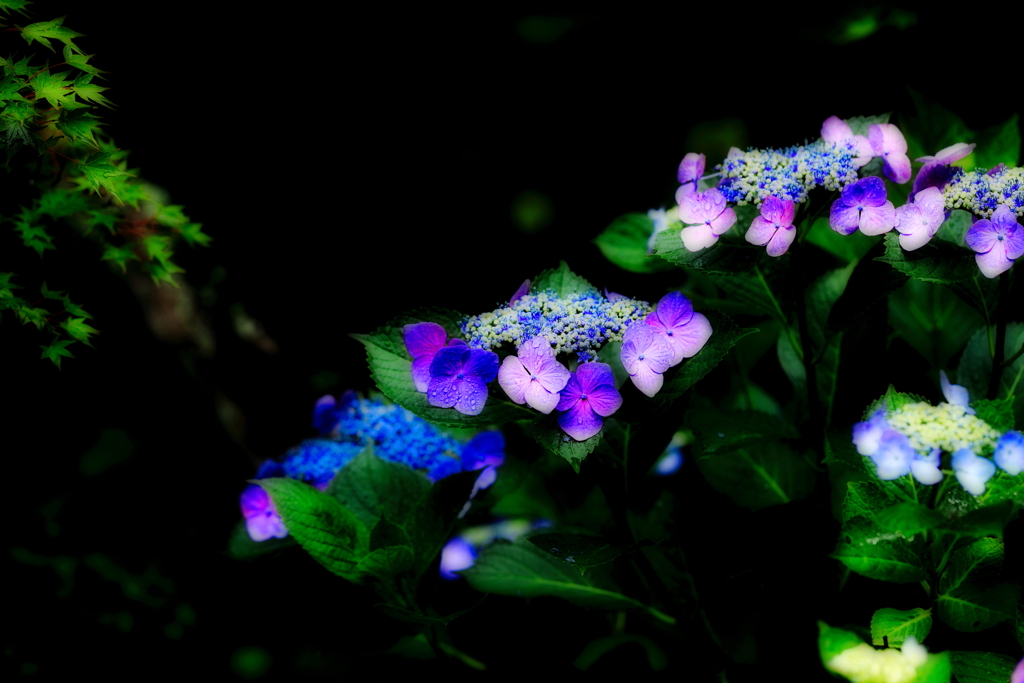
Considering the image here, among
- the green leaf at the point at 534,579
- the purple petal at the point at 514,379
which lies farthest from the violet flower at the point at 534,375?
the green leaf at the point at 534,579

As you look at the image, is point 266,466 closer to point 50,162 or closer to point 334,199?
point 50,162

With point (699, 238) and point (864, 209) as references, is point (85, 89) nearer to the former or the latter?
point (699, 238)

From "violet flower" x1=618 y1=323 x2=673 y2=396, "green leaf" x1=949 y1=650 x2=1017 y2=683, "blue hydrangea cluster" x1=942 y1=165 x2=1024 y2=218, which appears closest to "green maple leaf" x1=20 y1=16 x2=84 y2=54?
"violet flower" x1=618 y1=323 x2=673 y2=396

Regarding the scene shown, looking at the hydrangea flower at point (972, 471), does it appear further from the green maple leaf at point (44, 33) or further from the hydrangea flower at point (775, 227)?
the green maple leaf at point (44, 33)

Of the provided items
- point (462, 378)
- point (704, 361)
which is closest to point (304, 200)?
point (462, 378)

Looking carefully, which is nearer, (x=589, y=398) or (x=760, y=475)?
(x=589, y=398)

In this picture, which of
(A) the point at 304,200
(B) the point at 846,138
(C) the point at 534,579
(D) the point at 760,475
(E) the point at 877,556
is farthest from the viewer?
(A) the point at 304,200

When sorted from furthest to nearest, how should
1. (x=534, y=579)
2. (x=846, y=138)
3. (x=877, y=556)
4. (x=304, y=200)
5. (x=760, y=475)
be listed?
(x=304, y=200), (x=760, y=475), (x=534, y=579), (x=846, y=138), (x=877, y=556)
